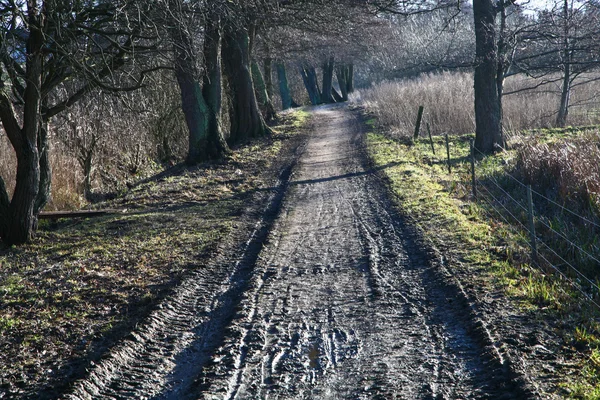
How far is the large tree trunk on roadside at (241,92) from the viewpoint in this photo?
70.0 ft

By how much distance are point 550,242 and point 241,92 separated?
594 inches

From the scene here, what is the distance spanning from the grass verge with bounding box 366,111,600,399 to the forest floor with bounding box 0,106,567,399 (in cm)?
6

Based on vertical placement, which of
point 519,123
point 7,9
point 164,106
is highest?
point 7,9

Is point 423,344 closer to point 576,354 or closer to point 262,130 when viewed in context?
point 576,354

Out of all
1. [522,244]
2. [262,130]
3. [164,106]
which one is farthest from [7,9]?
[262,130]

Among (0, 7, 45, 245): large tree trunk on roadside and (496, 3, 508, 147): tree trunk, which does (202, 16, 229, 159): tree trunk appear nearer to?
(496, 3, 508, 147): tree trunk

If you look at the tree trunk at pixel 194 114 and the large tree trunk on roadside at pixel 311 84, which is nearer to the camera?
the tree trunk at pixel 194 114

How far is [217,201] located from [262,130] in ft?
36.6

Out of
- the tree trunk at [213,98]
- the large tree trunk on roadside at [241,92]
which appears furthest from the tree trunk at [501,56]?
the large tree trunk on roadside at [241,92]

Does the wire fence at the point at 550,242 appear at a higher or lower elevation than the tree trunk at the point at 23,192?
lower

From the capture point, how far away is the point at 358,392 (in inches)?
166

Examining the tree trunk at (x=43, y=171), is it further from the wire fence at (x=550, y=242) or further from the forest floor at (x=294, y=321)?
the wire fence at (x=550, y=242)

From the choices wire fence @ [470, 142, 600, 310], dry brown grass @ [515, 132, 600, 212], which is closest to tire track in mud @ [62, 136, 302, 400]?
wire fence @ [470, 142, 600, 310]

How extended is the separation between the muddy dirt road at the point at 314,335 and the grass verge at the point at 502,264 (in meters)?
0.41
